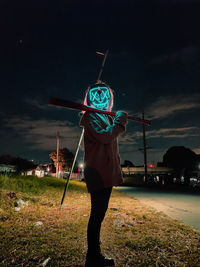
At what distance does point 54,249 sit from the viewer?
2635 millimetres

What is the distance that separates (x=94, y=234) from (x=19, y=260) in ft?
3.36

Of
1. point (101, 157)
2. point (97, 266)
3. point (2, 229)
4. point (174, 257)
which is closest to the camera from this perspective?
point (97, 266)

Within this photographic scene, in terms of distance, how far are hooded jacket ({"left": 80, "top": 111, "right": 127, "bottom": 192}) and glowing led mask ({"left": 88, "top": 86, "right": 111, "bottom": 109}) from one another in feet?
1.09

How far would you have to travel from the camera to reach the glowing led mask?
2689 millimetres

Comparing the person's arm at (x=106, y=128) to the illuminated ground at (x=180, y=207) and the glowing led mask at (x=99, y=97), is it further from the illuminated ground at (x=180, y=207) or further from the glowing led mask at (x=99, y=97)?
the illuminated ground at (x=180, y=207)

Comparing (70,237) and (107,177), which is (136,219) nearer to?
(70,237)

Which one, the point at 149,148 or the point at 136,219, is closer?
the point at 136,219

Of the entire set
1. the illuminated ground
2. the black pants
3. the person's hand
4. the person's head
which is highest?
the person's head

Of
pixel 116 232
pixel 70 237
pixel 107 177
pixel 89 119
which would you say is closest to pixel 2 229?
pixel 70 237

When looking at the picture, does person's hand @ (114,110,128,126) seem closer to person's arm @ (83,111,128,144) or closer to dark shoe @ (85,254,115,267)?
person's arm @ (83,111,128,144)

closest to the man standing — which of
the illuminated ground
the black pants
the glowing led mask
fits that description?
the black pants

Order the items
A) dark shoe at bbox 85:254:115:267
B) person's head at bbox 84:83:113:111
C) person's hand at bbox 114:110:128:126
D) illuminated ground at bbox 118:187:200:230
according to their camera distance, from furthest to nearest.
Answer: illuminated ground at bbox 118:187:200:230 < person's head at bbox 84:83:113:111 < person's hand at bbox 114:110:128:126 < dark shoe at bbox 85:254:115:267

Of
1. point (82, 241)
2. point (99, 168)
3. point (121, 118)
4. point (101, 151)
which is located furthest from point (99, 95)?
point (82, 241)

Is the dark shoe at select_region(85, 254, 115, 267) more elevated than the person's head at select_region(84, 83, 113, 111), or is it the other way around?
the person's head at select_region(84, 83, 113, 111)
